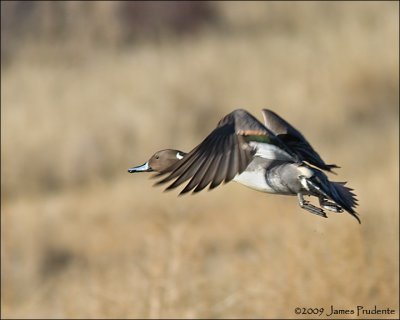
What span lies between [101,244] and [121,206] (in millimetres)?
482

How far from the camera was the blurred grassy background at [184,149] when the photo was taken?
574 cm

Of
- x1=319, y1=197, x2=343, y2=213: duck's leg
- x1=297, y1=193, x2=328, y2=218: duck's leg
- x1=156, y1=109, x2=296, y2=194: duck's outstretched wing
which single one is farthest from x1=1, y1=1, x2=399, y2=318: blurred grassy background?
x1=156, y1=109, x2=296, y2=194: duck's outstretched wing

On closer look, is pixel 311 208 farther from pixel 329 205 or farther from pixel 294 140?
pixel 294 140

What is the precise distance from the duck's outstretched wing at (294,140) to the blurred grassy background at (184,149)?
5.89 feet

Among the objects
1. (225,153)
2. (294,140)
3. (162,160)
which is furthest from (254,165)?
(162,160)

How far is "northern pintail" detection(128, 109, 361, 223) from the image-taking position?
3.25 meters

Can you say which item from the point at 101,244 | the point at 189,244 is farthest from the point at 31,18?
the point at 189,244

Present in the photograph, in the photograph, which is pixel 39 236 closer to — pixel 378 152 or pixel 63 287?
pixel 63 287

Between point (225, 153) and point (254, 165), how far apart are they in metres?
0.22

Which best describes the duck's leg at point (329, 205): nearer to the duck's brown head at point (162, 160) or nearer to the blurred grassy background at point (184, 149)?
the duck's brown head at point (162, 160)

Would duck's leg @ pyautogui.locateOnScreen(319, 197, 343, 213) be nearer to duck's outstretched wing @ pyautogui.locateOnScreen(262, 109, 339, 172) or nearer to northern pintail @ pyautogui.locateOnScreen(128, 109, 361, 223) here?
northern pintail @ pyautogui.locateOnScreen(128, 109, 361, 223)

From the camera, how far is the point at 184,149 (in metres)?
9.06

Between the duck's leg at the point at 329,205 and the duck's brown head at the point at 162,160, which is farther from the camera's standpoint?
the duck's brown head at the point at 162,160

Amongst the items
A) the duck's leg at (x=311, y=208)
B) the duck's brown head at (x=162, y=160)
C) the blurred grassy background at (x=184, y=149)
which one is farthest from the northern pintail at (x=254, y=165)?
the blurred grassy background at (x=184, y=149)
